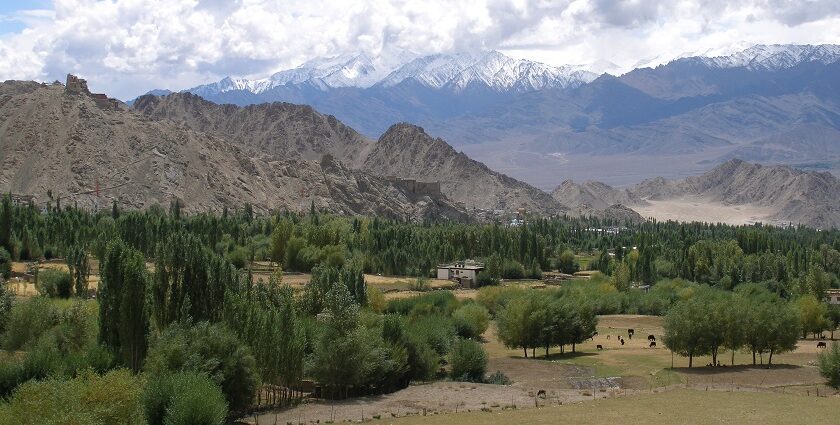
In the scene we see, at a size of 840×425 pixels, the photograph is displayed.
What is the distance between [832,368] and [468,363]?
20318 millimetres

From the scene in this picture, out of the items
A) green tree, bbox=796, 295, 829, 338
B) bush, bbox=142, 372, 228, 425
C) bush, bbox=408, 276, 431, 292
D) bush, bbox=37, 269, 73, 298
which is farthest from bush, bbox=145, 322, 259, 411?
bush, bbox=408, 276, 431, 292

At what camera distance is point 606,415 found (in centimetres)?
4438

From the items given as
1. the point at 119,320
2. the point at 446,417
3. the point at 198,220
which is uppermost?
the point at 198,220

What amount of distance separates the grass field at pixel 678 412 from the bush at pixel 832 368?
395 cm

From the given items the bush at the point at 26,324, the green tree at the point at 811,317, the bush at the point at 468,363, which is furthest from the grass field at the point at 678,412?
the green tree at the point at 811,317

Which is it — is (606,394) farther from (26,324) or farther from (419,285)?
(419,285)

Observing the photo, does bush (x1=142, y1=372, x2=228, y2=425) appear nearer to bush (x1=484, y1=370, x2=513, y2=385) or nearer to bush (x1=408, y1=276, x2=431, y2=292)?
bush (x1=484, y1=370, x2=513, y2=385)

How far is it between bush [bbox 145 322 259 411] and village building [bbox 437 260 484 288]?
78.9m

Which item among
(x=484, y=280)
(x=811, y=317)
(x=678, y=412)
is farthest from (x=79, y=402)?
(x=484, y=280)

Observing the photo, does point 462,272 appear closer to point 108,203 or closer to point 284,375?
point 284,375

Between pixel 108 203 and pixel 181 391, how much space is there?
161 m

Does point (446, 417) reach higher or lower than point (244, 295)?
lower

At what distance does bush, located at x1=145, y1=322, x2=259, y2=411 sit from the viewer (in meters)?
45.2

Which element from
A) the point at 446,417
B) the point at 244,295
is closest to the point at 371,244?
the point at 244,295
